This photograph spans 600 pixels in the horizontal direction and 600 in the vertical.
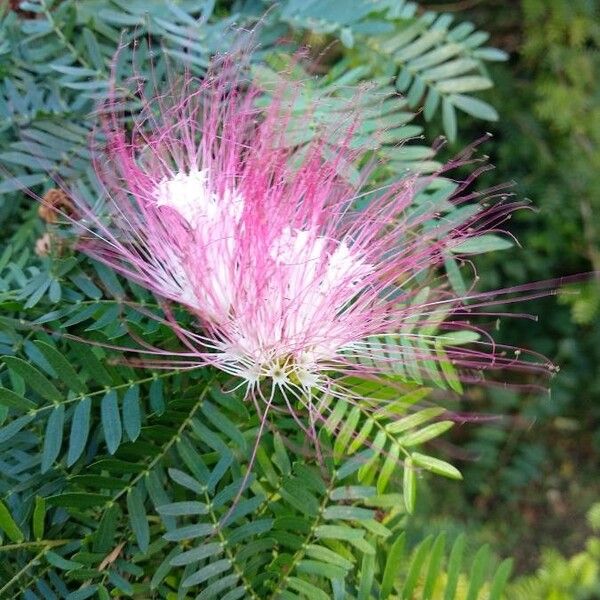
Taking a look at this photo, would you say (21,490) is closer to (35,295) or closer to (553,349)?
(35,295)

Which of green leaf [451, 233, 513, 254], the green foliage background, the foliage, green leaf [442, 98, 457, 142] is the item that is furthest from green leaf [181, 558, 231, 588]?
the foliage

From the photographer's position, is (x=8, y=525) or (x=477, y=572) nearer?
(x=8, y=525)

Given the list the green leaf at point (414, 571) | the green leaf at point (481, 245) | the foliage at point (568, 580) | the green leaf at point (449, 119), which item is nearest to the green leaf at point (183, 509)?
the green leaf at point (414, 571)

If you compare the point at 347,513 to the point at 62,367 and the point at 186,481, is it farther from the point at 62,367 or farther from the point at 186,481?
the point at 62,367

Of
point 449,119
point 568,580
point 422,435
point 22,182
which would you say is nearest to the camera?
point 422,435

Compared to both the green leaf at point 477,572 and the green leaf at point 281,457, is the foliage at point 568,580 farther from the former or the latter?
the green leaf at point 281,457

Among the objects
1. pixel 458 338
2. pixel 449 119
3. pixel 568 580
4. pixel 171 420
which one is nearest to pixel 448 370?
pixel 458 338

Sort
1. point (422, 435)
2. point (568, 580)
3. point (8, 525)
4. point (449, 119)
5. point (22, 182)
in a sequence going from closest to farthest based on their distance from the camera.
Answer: point (8, 525) → point (422, 435) → point (22, 182) → point (449, 119) → point (568, 580)

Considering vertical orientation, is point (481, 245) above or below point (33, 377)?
above
